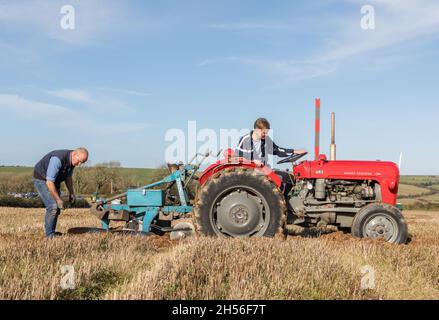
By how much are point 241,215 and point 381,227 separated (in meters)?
2.22

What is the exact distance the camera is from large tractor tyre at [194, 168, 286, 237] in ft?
21.6

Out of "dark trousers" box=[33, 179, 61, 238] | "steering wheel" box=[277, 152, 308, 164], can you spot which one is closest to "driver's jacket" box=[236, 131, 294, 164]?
"steering wheel" box=[277, 152, 308, 164]

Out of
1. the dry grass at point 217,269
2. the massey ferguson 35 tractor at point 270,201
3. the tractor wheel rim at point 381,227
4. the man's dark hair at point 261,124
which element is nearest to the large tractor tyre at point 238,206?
the massey ferguson 35 tractor at point 270,201

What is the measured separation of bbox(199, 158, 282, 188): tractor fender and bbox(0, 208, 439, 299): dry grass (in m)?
1.13

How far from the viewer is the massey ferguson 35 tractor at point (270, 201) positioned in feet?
21.7

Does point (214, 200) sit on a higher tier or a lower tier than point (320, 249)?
higher

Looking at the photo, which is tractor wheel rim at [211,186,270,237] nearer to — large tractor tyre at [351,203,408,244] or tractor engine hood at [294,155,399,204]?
tractor engine hood at [294,155,399,204]

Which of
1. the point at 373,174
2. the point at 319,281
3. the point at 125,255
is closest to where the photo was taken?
the point at 319,281

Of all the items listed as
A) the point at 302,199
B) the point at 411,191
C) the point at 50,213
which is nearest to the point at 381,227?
the point at 302,199
